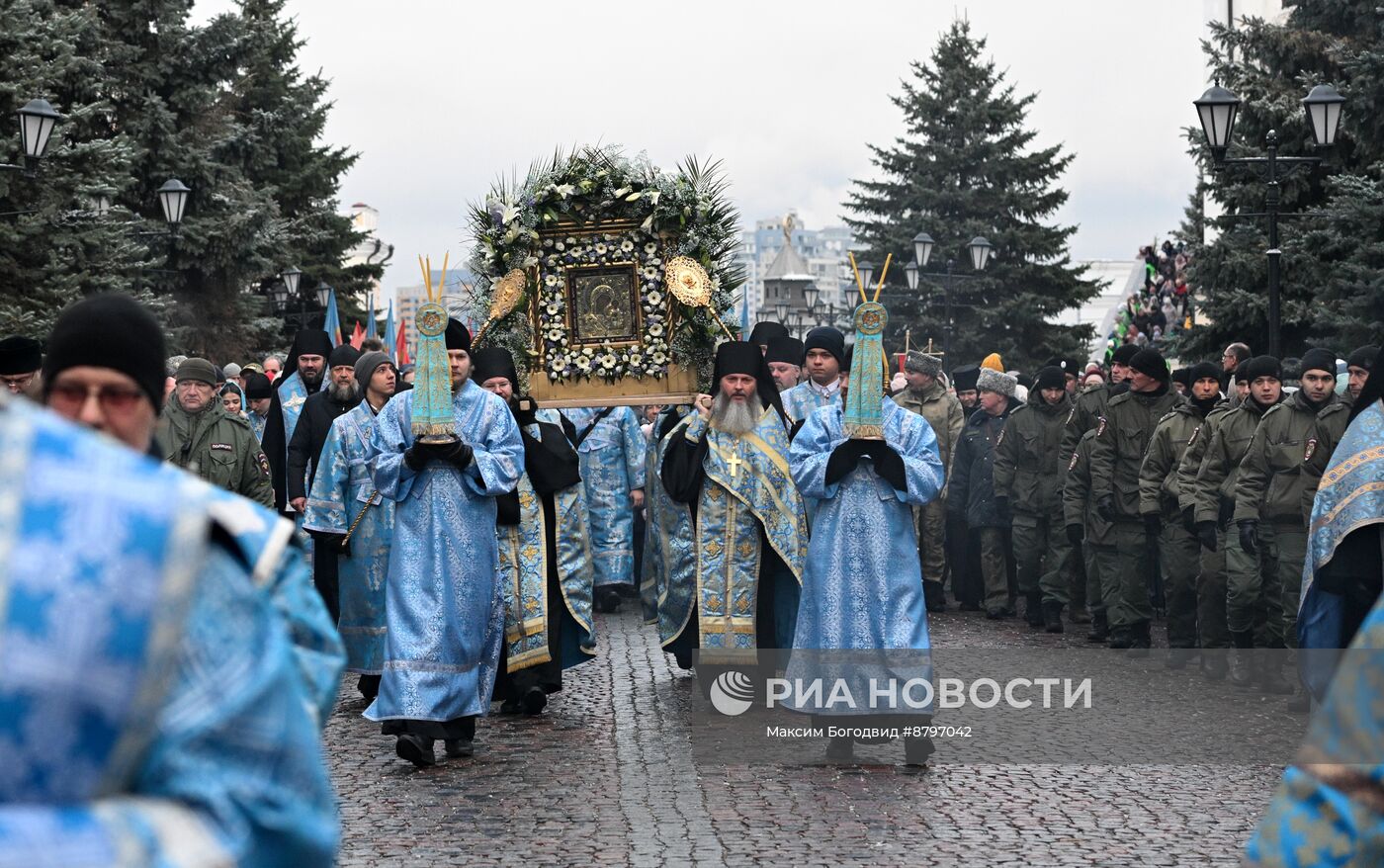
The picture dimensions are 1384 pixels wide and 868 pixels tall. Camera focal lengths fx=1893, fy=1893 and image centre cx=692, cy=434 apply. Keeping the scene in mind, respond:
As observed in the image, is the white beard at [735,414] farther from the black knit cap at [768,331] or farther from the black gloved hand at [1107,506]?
the black gloved hand at [1107,506]

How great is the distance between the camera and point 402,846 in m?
7.36

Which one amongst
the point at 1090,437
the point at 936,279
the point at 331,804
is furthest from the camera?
the point at 936,279

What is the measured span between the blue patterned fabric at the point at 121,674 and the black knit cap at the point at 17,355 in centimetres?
785

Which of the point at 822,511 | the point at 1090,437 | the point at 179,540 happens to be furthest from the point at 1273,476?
the point at 179,540

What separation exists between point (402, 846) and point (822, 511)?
3114mm

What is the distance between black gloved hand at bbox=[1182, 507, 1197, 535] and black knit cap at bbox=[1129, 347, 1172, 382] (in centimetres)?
150

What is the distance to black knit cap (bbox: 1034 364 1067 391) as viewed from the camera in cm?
1575

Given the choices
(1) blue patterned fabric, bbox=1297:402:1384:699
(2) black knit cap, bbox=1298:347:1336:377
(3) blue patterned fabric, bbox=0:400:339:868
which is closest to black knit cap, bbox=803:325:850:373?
(2) black knit cap, bbox=1298:347:1336:377

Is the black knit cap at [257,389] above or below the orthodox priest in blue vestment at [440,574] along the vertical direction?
above

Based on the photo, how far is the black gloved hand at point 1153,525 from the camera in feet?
44.2

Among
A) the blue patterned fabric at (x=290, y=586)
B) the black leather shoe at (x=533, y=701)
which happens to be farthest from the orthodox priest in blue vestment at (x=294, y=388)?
the blue patterned fabric at (x=290, y=586)

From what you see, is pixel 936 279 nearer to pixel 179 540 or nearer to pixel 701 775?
pixel 701 775

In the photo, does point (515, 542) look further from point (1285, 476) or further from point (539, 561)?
point (1285, 476)

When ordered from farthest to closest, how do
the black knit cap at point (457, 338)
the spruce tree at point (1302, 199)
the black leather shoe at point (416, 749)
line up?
1. the spruce tree at point (1302, 199)
2. the black knit cap at point (457, 338)
3. the black leather shoe at point (416, 749)
